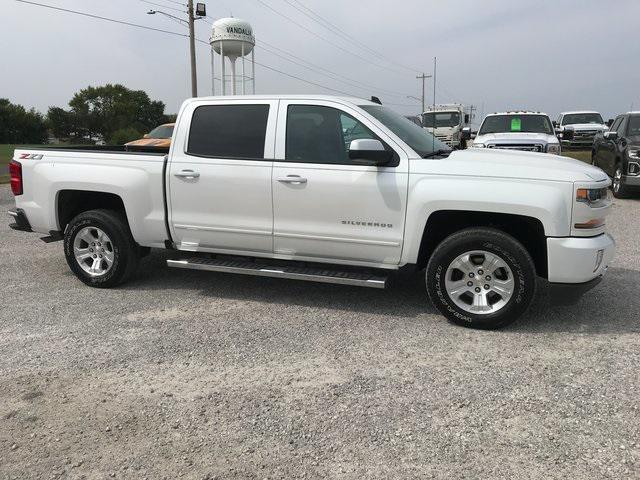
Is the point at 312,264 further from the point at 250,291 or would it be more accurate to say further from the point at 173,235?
the point at 173,235

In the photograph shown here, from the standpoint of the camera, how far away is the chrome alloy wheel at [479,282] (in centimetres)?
446

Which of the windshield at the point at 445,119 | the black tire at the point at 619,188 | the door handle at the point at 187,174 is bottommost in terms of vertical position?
the black tire at the point at 619,188

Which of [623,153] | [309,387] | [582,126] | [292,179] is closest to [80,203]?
[292,179]

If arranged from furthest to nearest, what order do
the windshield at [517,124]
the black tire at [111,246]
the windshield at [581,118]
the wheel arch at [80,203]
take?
the windshield at [581,118], the windshield at [517,124], the wheel arch at [80,203], the black tire at [111,246]

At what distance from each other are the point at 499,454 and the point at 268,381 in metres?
1.51

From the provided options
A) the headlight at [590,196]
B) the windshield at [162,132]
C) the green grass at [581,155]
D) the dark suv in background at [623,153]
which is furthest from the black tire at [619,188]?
the windshield at [162,132]

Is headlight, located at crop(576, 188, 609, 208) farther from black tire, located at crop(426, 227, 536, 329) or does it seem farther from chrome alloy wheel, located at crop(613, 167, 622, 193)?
chrome alloy wheel, located at crop(613, 167, 622, 193)

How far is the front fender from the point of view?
4230 millimetres

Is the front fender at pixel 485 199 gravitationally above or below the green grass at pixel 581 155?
below

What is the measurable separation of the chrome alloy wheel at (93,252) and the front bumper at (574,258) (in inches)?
164

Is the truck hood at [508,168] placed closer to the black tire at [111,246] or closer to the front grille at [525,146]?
the black tire at [111,246]

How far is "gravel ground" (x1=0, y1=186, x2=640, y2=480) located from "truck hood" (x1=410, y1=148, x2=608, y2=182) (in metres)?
1.24

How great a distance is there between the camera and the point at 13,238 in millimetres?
8438

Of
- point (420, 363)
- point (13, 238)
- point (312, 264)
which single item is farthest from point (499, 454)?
point (13, 238)
